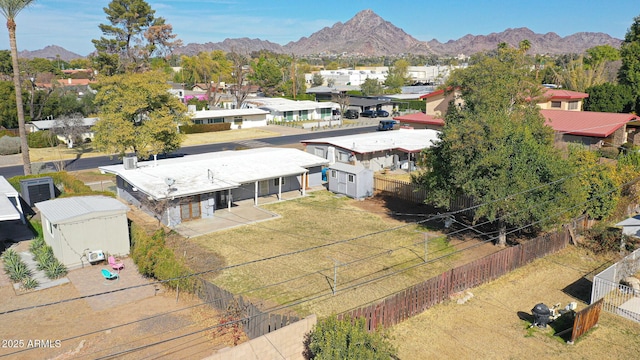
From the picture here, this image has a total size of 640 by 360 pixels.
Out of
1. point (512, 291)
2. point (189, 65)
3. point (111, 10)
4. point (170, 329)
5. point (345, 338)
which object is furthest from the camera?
point (189, 65)

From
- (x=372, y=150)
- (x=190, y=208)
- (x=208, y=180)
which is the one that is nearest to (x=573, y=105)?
(x=372, y=150)

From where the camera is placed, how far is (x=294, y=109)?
75938 mm

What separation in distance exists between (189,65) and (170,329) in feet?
386

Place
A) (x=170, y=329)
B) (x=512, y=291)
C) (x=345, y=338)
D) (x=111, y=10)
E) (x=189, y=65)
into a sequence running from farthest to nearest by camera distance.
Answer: (x=189, y=65) < (x=111, y=10) < (x=512, y=291) < (x=170, y=329) < (x=345, y=338)

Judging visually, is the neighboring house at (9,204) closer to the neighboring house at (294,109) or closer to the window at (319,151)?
the window at (319,151)

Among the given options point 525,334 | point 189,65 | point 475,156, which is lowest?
point 525,334

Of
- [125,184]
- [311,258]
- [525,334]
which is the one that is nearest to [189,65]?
[125,184]

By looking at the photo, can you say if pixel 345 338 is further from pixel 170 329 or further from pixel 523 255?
pixel 523 255

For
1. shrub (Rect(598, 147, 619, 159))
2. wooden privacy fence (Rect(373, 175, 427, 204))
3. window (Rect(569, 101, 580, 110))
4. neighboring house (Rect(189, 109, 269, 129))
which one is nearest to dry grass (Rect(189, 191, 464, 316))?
wooden privacy fence (Rect(373, 175, 427, 204))

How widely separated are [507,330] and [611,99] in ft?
164

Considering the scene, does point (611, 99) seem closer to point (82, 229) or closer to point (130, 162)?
point (130, 162)

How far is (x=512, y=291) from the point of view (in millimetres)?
21062

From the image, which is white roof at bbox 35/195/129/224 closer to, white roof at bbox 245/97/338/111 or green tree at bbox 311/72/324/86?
white roof at bbox 245/97/338/111

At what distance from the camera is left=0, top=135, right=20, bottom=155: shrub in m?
50.7
